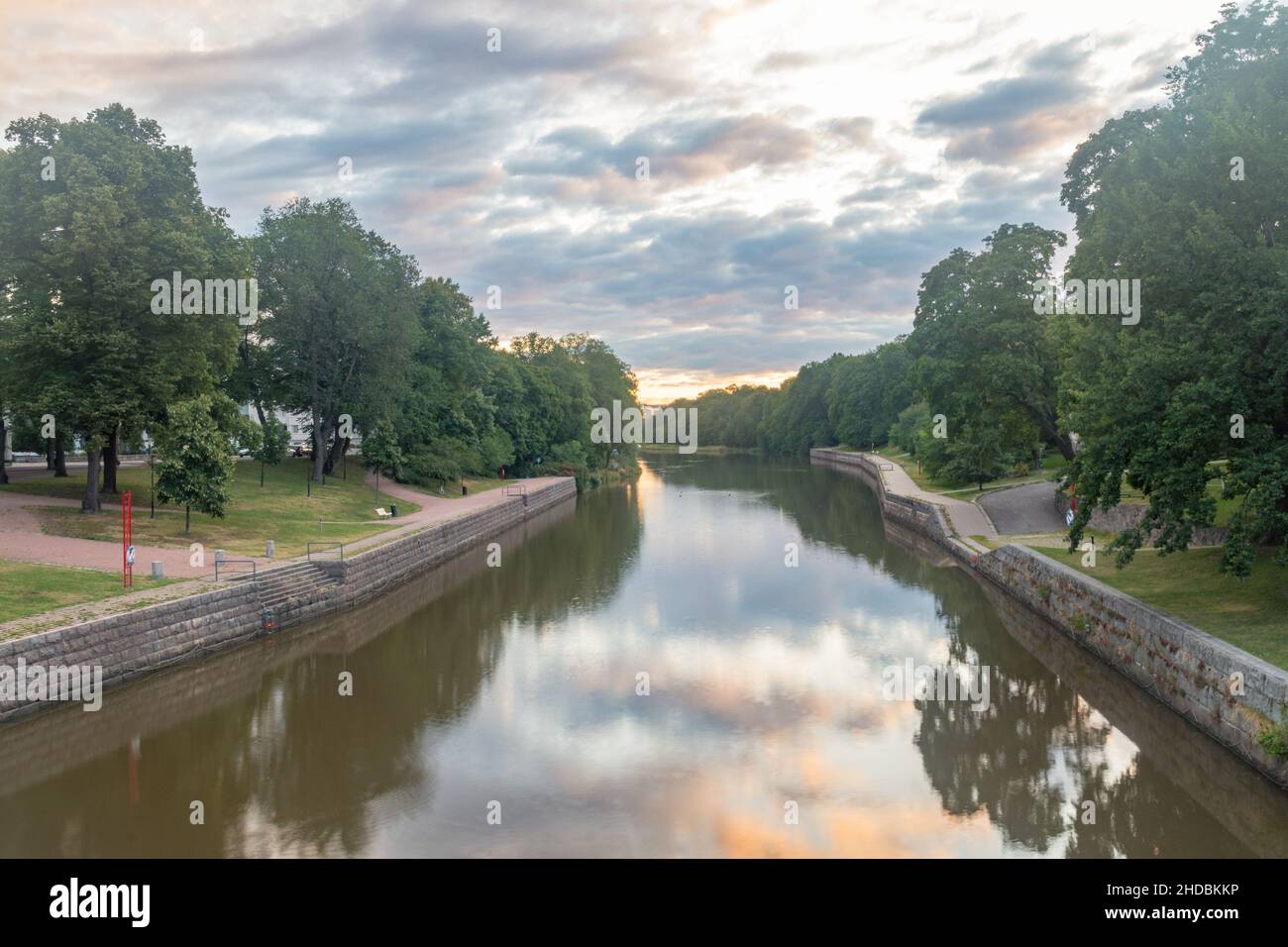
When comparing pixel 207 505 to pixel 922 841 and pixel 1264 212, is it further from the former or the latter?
pixel 1264 212

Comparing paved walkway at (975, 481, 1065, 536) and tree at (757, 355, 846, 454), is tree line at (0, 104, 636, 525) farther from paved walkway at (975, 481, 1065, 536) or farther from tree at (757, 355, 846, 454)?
tree at (757, 355, 846, 454)

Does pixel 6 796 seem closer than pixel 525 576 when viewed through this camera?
Yes

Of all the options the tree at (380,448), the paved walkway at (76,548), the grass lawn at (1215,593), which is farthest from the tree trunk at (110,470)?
the grass lawn at (1215,593)

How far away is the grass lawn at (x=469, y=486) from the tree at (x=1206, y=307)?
4322cm

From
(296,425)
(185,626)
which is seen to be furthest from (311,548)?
(296,425)

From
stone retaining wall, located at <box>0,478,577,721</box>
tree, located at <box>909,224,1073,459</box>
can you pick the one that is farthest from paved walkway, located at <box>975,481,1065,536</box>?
stone retaining wall, located at <box>0,478,577,721</box>

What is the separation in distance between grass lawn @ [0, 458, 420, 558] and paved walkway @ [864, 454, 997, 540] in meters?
25.2

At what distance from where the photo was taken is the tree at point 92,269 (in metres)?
28.8

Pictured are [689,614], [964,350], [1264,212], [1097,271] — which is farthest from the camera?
[964,350]

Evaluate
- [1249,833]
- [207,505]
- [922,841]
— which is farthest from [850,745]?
[207,505]

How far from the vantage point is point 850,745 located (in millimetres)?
15242

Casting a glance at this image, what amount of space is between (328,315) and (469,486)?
2003 centimetres

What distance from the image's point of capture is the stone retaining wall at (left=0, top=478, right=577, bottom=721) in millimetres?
16891

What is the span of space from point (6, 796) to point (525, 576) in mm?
22101
